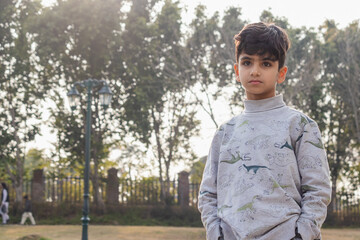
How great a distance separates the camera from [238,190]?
233 centimetres

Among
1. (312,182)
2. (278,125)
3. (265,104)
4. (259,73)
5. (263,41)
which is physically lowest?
(312,182)

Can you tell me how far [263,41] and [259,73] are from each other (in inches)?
5.9

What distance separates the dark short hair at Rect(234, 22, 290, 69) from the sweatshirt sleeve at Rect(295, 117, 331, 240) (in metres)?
0.35

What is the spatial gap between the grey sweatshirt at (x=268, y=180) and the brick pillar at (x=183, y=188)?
1921cm

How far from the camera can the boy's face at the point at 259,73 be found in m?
2.38

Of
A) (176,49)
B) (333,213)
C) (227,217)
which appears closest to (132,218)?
(176,49)

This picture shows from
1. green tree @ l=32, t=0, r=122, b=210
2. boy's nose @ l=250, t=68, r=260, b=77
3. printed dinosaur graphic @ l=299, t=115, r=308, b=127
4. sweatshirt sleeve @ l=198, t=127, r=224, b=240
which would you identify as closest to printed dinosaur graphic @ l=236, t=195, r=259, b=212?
sweatshirt sleeve @ l=198, t=127, r=224, b=240

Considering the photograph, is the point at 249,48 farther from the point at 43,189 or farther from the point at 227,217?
the point at 43,189

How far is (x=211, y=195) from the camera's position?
247 cm

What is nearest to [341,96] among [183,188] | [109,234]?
[183,188]

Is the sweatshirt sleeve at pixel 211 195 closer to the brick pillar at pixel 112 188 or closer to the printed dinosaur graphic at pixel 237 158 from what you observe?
the printed dinosaur graphic at pixel 237 158

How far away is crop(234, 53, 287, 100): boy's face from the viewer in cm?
238

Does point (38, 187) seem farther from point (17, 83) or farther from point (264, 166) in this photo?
point (264, 166)

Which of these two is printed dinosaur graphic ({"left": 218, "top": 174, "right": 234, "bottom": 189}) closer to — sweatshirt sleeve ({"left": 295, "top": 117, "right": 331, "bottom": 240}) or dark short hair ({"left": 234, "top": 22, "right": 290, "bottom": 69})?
sweatshirt sleeve ({"left": 295, "top": 117, "right": 331, "bottom": 240})
